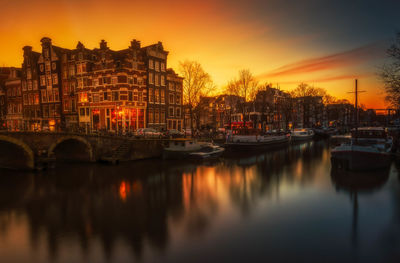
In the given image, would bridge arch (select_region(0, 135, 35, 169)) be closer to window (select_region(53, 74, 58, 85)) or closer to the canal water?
the canal water

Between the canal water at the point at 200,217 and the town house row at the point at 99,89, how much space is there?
20.9 m

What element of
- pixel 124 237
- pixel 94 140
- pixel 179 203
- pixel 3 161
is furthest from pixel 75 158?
pixel 124 237

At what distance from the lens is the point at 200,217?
1372 cm

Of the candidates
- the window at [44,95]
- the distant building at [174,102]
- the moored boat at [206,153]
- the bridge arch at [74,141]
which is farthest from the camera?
the distant building at [174,102]

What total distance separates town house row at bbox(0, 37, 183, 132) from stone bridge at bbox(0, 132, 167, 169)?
853cm

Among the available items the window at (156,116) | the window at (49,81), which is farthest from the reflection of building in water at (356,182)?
the window at (49,81)

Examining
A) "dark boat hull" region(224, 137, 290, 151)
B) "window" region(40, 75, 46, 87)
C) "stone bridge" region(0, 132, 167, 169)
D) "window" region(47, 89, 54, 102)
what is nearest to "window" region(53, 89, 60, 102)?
"window" region(47, 89, 54, 102)

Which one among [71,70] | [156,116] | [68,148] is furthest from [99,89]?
[68,148]

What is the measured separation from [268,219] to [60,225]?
11.4m

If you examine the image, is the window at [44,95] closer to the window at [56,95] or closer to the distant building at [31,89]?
the distant building at [31,89]

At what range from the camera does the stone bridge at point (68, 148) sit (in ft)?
89.2

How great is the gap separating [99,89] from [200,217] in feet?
125

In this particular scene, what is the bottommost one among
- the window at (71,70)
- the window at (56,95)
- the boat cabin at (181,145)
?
the boat cabin at (181,145)

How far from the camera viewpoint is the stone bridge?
2720 cm
